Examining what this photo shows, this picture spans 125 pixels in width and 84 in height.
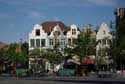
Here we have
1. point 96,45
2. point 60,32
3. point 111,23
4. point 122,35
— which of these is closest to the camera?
point 122,35

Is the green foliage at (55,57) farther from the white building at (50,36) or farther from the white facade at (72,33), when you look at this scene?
the white facade at (72,33)

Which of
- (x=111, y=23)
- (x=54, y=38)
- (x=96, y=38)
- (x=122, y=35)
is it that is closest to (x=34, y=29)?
(x=54, y=38)

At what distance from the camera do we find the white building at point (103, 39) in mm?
92688

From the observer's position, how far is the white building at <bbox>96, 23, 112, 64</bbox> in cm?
9269

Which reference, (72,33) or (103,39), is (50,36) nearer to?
(72,33)

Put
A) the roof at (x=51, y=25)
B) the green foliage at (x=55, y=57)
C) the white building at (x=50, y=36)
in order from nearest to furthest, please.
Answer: the green foliage at (x=55, y=57) → the white building at (x=50, y=36) → the roof at (x=51, y=25)

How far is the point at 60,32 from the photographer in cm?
10025

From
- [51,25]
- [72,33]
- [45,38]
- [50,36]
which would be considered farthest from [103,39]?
[51,25]

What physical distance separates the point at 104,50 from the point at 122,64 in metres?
5.04

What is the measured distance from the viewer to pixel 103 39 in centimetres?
9600

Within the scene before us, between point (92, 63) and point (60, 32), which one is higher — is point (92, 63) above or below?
below

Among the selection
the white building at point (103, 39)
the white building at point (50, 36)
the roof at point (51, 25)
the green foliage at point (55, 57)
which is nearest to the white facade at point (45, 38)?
the white building at point (50, 36)

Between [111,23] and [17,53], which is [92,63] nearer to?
[111,23]

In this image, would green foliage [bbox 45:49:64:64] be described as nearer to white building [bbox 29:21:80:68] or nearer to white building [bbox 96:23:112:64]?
white building [bbox 29:21:80:68]
